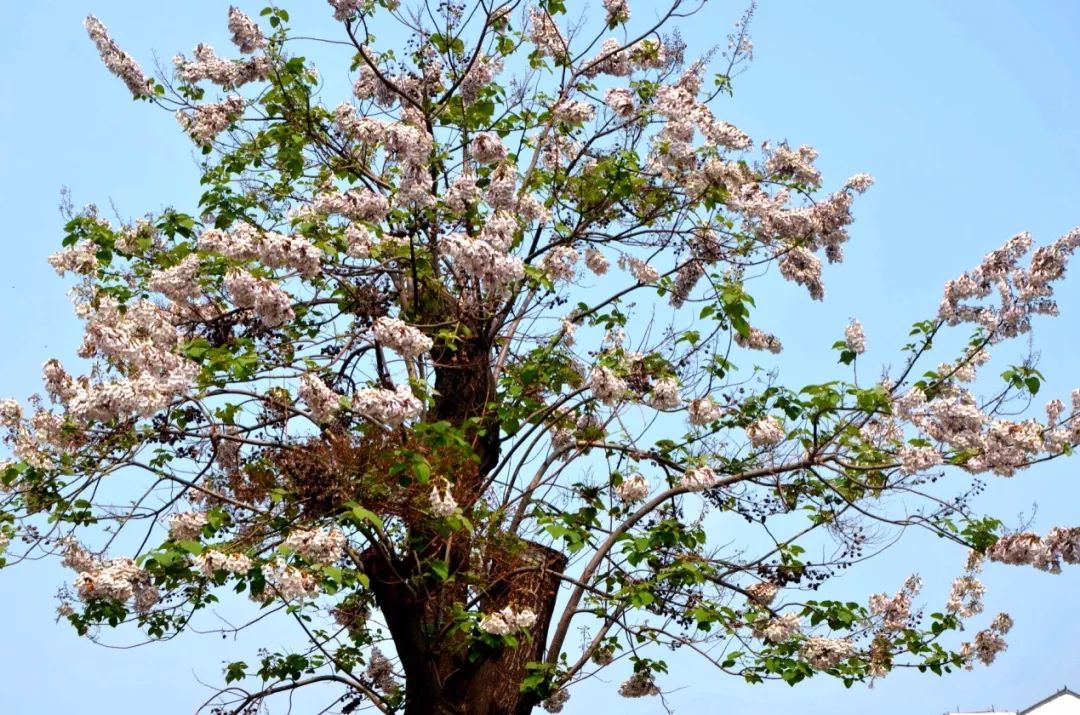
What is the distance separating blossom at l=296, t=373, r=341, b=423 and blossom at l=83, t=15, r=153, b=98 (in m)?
4.99

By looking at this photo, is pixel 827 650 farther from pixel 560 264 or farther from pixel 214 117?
pixel 214 117

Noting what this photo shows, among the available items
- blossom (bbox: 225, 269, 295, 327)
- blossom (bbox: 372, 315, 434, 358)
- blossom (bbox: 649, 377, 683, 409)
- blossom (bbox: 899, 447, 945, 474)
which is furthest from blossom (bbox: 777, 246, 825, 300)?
blossom (bbox: 225, 269, 295, 327)

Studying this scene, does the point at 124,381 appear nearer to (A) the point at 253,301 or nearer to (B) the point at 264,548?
(A) the point at 253,301

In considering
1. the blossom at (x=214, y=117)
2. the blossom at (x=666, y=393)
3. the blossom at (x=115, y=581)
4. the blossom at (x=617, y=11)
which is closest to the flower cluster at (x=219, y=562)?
the blossom at (x=115, y=581)

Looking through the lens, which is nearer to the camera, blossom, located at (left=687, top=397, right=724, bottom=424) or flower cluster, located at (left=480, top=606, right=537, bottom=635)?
flower cluster, located at (left=480, top=606, right=537, bottom=635)

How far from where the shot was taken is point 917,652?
9.81m

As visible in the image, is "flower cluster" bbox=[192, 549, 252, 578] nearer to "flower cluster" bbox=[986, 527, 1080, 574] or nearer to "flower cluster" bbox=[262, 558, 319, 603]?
"flower cluster" bbox=[262, 558, 319, 603]

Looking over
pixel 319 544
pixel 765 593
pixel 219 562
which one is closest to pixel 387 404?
pixel 319 544

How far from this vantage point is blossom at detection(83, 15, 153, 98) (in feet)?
33.5

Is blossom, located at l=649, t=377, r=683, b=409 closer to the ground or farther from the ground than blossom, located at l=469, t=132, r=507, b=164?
closer to the ground

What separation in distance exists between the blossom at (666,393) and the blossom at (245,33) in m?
4.78

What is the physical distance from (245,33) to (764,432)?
18.8ft

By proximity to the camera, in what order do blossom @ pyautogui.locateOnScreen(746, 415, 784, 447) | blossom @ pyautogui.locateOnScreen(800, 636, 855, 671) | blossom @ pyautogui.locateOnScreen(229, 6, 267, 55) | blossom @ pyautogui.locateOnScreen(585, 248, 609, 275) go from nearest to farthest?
blossom @ pyautogui.locateOnScreen(800, 636, 855, 671) → blossom @ pyautogui.locateOnScreen(746, 415, 784, 447) → blossom @ pyautogui.locateOnScreen(229, 6, 267, 55) → blossom @ pyautogui.locateOnScreen(585, 248, 609, 275)

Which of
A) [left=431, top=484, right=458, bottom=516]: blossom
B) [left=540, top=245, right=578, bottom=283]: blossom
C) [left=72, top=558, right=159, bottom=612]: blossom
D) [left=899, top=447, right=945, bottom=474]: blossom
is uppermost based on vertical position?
[left=540, top=245, right=578, bottom=283]: blossom
